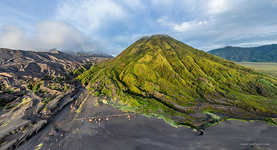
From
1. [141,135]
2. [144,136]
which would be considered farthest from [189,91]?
[141,135]

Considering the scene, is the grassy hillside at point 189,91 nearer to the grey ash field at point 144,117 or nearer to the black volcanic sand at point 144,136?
the grey ash field at point 144,117

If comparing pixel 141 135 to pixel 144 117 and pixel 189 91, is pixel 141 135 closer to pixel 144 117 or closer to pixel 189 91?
pixel 144 117

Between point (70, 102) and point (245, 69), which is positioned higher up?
Result: point (245, 69)

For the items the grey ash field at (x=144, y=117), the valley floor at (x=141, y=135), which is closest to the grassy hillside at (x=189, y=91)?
the grey ash field at (x=144, y=117)

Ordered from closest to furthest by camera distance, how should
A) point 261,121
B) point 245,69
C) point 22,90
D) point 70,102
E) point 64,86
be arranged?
point 261,121
point 70,102
point 22,90
point 64,86
point 245,69

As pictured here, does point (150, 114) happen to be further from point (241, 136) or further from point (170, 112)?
point (241, 136)

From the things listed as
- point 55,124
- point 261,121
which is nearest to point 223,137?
point 261,121

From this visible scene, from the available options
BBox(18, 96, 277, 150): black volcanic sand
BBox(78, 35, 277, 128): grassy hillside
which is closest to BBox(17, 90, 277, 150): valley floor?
BBox(18, 96, 277, 150): black volcanic sand

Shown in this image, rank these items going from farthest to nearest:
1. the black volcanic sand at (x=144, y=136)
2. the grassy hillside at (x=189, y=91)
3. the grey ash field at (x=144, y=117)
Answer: the grassy hillside at (x=189, y=91)
the grey ash field at (x=144, y=117)
the black volcanic sand at (x=144, y=136)
